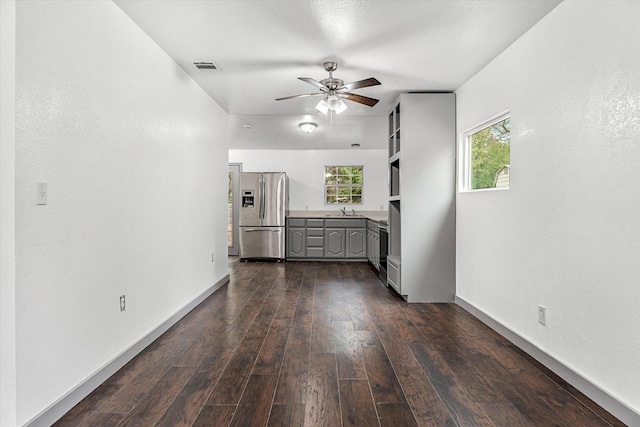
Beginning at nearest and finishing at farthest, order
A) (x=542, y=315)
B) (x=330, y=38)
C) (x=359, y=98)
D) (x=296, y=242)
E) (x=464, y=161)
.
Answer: (x=542, y=315)
(x=330, y=38)
(x=359, y=98)
(x=464, y=161)
(x=296, y=242)

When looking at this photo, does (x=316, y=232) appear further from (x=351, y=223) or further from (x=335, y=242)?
(x=351, y=223)

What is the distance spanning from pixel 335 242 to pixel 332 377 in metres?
5.29

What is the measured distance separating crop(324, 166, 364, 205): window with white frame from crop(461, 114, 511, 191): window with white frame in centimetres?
430

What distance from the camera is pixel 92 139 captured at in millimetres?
2227

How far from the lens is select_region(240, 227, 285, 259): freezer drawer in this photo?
25.1 feet

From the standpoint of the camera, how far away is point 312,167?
848 centimetres

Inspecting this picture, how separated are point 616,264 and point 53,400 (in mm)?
2961

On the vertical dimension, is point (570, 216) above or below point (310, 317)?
above

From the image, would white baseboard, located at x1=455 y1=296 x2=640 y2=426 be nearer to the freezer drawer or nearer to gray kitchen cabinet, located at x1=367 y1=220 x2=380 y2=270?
gray kitchen cabinet, located at x1=367 y1=220 x2=380 y2=270

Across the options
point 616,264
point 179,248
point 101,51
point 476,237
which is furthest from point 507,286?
point 101,51

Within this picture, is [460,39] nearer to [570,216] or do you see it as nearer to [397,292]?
[570,216]

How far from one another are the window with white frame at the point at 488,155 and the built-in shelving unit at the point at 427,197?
0.22 meters

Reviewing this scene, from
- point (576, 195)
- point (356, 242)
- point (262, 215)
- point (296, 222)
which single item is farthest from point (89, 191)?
point (356, 242)

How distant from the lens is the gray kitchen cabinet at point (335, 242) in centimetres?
766
